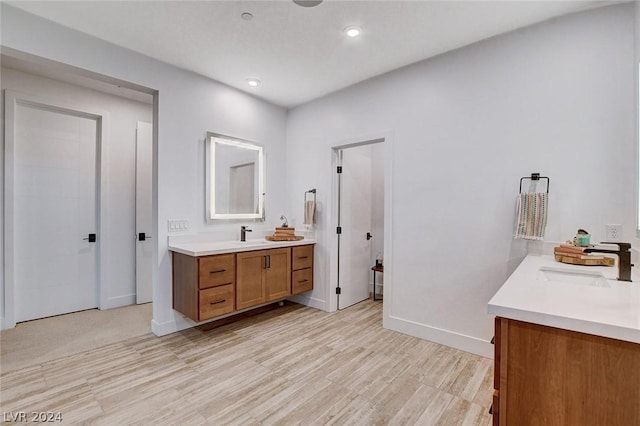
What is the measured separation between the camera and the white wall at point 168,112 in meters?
2.23

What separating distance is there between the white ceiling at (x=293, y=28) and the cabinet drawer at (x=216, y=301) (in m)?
2.20

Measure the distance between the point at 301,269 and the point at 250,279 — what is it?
0.76 m

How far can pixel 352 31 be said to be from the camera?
7.73ft

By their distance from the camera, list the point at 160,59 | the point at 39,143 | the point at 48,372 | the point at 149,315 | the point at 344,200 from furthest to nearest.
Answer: the point at 344,200, the point at 149,315, the point at 39,143, the point at 160,59, the point at 48,372

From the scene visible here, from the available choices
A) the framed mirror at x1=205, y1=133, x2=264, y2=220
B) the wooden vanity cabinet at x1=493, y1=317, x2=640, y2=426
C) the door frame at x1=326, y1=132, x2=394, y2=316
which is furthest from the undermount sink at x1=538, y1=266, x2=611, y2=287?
the framed mirror at x1=205, y1=133, x2=264, y2=220

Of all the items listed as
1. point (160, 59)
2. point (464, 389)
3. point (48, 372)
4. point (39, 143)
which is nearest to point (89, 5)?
point (160, 59)

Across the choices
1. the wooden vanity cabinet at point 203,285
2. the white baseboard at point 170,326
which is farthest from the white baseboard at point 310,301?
the white baseboard at point 170,326

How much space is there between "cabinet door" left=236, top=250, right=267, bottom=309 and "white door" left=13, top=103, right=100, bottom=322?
80.2 inches

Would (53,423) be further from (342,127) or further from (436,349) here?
(342,127)

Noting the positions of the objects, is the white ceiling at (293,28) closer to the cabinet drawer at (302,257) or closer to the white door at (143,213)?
the white door at (143,213)

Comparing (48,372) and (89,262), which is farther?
(89,262)

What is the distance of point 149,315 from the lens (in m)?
3.42

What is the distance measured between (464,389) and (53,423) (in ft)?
8.33

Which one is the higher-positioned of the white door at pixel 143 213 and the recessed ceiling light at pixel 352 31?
the recessed ceiling light at pixel 352 31
